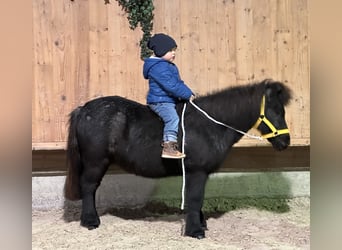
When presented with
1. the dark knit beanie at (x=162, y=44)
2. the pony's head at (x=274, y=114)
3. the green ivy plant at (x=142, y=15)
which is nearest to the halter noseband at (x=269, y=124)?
the pony's head at (x=274, y=114)

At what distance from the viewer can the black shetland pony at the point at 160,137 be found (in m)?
1.24

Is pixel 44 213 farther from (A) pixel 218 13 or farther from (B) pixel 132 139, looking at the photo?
(A) pixel 218 13

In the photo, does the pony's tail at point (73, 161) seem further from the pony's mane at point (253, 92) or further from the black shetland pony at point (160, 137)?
the pony's mane at point (253, 92)

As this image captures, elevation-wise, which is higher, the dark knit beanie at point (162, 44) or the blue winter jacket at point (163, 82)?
the dark knit beanie at point (162, 44)

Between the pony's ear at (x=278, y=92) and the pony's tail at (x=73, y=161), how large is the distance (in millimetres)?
569

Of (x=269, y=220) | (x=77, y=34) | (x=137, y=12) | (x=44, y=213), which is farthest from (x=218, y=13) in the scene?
(x=44, y=213)

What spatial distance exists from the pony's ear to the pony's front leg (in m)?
0.30

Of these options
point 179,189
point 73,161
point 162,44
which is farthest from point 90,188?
point 162,44

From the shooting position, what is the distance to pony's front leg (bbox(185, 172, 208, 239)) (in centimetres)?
124

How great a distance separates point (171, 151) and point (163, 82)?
7.6 inches

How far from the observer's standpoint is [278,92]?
1.24 metres

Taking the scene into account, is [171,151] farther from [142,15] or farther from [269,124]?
[142,15]

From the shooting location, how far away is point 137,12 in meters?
1.47
